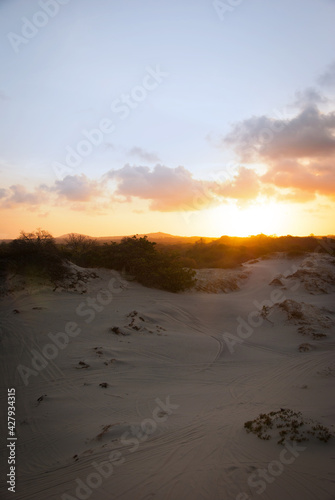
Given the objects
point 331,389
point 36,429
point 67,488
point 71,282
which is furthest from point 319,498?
point 71,282

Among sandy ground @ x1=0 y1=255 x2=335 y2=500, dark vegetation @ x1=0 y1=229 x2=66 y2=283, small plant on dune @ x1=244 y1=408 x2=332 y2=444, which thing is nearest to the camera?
sandy ground @ x1=0 y1=255 x2=335 y2=500

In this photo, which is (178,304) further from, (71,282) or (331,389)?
(331,389)

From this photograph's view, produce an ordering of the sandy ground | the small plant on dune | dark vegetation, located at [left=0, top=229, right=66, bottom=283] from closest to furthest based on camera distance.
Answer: the sandy ground < the small plant on dune < dark vegetation, located at [left=0, top=229, right=66, bottom=283]

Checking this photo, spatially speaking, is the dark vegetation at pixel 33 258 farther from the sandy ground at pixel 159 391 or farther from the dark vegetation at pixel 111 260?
the sandy ground at pixel 159 391

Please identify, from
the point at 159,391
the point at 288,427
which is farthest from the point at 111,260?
the point at 288,427

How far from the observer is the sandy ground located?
13.7 ft

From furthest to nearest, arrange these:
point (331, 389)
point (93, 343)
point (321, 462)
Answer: point (93, 343), point (331, 389), point (321, 462)

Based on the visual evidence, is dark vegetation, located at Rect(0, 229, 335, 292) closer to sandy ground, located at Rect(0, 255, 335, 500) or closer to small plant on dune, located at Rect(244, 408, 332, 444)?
sandy ground, located at Rect(0, 255, 335, 500)

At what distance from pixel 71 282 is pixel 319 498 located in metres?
13.5

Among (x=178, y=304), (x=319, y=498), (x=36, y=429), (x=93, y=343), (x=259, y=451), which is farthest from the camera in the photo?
(x=178, y=304)

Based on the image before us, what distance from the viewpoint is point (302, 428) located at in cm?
483

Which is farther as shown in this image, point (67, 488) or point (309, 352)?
point (309, 352)

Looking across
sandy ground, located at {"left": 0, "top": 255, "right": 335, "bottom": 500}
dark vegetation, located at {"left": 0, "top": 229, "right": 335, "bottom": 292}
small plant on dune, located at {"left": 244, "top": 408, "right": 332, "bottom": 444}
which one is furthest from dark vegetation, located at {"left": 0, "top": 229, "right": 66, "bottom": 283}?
small plant on dune, located at {"left": 244, "top": 408, "right": 332, "bottom": 444}

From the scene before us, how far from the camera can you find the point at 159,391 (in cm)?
746
